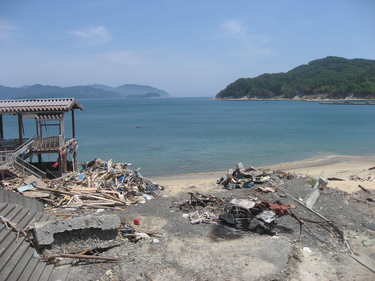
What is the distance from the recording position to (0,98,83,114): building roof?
22000 mm

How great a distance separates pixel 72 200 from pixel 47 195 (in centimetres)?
141

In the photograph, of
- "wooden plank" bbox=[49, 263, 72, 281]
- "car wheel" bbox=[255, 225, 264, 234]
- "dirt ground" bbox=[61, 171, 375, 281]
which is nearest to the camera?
"wooden plank" bbox=[49, 263, 72, 281]

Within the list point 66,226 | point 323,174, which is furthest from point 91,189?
point 323,174

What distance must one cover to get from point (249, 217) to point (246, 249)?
211 cm

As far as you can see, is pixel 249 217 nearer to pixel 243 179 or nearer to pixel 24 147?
pixel 243 179

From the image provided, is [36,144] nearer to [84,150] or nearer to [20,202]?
[20,202]

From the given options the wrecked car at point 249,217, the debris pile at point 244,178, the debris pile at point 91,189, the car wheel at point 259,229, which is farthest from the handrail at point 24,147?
the car wheel at point 259,229

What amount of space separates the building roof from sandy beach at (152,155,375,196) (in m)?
9.58

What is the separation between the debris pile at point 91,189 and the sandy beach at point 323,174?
2625 millimetres

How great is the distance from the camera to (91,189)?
1847cm

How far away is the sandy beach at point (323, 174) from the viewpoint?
74.6 feet

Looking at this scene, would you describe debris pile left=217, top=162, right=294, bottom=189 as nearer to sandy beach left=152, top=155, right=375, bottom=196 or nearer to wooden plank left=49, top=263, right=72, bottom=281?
sandy beach left=152, top=155, right=375, bottom=196

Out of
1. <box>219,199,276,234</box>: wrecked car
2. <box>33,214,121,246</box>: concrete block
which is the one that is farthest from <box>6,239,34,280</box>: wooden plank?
<box>219,199,276,234</box>: wrecked car

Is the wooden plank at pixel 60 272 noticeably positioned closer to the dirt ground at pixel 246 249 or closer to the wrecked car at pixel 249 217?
the dirt ground at pixel 246 249
